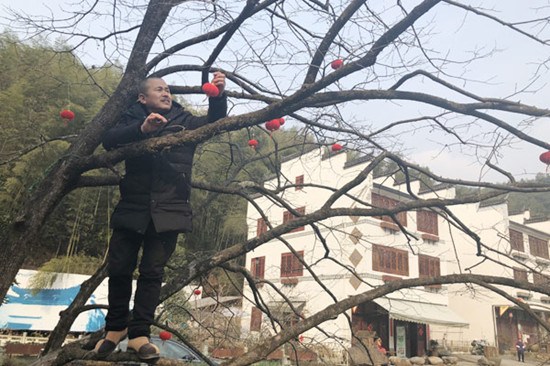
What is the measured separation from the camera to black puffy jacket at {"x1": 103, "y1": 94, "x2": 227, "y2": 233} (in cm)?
210

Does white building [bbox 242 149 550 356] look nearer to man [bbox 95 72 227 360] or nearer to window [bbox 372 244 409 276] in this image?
window [bbox 372 244 409 276]

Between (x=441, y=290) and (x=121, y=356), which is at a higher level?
(x=441, y=290)

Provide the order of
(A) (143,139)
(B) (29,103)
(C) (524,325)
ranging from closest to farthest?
(A) (143,139) → (B) (29,103) → (C) (524,325)

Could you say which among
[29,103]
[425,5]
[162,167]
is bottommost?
[162,167]

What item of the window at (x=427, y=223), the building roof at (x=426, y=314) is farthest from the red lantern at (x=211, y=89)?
the window at (x=427, y=223)

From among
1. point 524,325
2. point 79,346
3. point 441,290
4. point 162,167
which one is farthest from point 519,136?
point 524,325

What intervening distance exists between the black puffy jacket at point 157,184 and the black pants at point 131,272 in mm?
77

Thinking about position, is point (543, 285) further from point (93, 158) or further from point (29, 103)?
point (29, 103)

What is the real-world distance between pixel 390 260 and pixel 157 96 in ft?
54.8

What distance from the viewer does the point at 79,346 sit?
7.78 ft

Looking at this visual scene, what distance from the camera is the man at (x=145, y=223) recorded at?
6.74 ft

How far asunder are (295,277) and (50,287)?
935 centimetres

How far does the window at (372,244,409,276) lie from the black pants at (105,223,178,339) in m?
15.3

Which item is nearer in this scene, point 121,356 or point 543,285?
point 121,356
